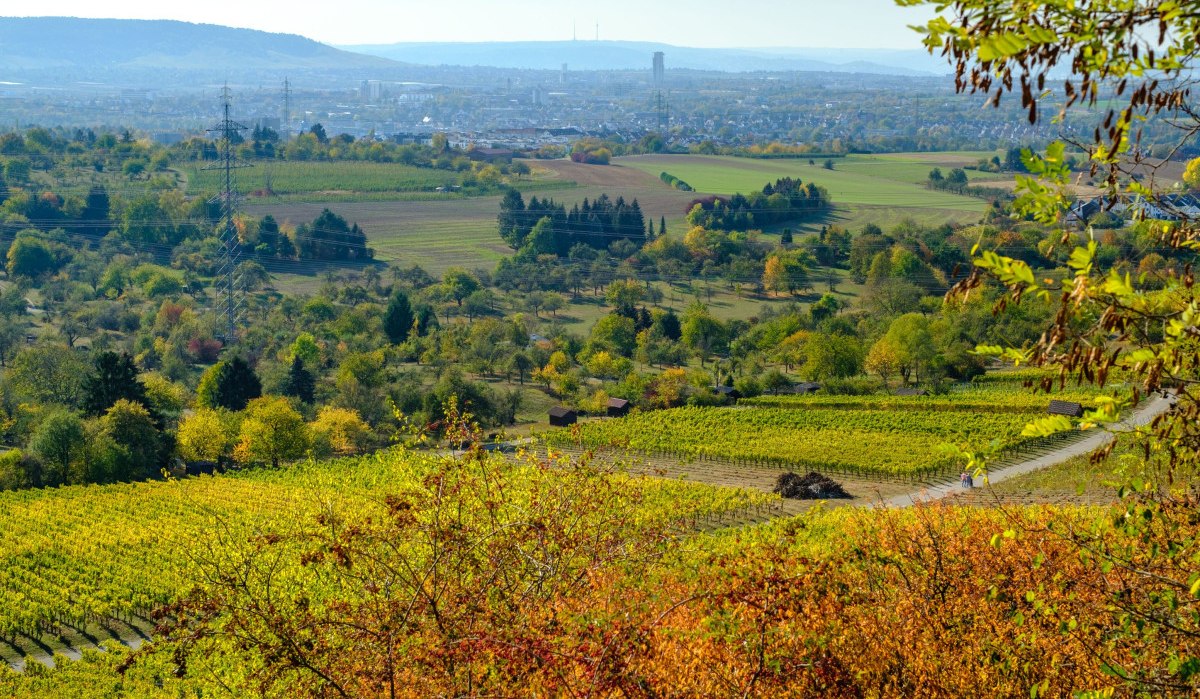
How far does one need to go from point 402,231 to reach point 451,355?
39.0m

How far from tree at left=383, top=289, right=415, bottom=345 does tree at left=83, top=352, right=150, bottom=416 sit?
63.4 ft

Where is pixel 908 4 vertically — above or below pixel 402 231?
above

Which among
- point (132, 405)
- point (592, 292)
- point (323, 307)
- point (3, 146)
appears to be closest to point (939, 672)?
point (132, 405)

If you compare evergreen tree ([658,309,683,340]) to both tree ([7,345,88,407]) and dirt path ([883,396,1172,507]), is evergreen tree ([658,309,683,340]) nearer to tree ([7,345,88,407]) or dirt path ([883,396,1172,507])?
dirt path ([883,396,1172,507])

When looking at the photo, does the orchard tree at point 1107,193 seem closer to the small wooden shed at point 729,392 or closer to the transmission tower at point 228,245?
the small wooden shed at point 729,392

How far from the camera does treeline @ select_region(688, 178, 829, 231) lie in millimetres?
93375

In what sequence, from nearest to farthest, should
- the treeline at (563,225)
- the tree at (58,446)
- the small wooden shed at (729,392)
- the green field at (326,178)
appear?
1. the tree at (58,446)
2. the small wooden shed at (729,392)
3. the treeline at (563,225)
4. the green field at (326,178)

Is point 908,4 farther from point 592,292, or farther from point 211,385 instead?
point 592,292

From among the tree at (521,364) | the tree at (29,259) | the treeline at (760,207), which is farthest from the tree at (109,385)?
the treeline at (760,207)

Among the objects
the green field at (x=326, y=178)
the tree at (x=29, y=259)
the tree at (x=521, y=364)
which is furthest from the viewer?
the green field at (x=326, y=178)

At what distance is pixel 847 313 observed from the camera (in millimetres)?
65562

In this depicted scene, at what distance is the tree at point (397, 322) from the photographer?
196 ft

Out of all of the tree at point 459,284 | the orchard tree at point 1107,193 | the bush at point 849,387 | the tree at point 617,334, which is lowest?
the bush at point 849,387

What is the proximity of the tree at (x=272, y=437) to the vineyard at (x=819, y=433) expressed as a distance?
28.8 ft
